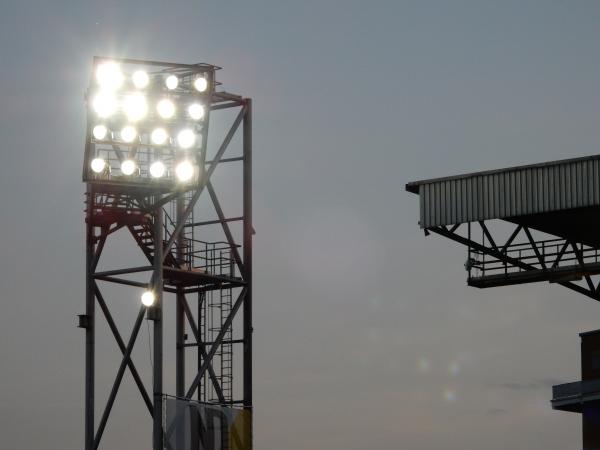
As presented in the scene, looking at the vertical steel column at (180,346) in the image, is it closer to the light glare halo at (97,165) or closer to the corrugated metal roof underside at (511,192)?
the light glare halo at (97,165)

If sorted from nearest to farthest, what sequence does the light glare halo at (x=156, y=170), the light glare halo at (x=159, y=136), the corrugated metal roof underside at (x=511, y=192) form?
the corrugated metal roof underside at (x=511, y=192), the light glare halo at (x=156, y=170), the light glare halo at (x=159, y=136)

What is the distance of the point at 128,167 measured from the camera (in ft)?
184

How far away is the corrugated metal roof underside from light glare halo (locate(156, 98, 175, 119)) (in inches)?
378

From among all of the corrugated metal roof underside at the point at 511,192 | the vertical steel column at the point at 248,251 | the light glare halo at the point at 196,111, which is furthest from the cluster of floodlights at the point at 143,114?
the corrugated metal roof underside at the point at 511,192

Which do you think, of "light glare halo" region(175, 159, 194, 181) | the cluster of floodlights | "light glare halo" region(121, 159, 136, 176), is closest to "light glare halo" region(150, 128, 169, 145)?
the cluster of floodlights

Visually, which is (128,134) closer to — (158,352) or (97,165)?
(97,165)

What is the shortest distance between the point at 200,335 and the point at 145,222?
6005 mm

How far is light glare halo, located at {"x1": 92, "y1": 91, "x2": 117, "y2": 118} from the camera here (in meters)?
56.5

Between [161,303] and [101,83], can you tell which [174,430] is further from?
[101,83]

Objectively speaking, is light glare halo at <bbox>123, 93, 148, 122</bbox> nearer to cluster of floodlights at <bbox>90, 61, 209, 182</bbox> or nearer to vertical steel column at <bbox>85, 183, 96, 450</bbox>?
cluster of floodlights at <bbox>90, 61, 209, 182</bbox>

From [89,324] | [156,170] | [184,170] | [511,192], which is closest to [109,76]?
[156,170]

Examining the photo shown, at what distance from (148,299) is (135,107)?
273 inches

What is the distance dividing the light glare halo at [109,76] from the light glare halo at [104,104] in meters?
0.43

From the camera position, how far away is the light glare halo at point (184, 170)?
57.4 meters
